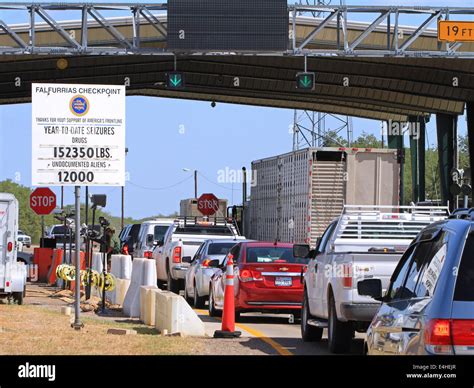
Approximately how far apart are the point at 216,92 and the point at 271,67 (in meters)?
4.88

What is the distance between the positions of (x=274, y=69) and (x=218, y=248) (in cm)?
2129

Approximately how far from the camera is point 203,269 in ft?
88.4

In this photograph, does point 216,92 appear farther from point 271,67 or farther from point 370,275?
point 370,275

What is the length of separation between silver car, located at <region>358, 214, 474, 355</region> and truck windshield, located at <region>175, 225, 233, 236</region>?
23586 millimetres

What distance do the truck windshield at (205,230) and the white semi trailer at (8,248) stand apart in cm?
854

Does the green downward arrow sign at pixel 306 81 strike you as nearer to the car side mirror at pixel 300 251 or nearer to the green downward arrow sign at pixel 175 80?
the green downward arrow sign at pixel 175 80

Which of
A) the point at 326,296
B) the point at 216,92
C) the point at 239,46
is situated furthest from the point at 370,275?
the point at 216,92

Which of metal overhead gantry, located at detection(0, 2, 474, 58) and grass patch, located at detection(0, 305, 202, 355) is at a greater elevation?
metal overhead gantry, located at detection(0, 2, 474, 58)

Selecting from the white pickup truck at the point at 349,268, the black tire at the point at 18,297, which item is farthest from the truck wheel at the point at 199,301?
the white pickup truck at the point at 349,268

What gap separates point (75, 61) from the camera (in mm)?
47688

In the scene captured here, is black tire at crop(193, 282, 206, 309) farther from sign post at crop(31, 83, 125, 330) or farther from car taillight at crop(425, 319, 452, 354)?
car taillight at crop(425, 319, 452, 354)

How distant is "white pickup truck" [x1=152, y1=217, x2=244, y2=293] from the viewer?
3197 centimetres

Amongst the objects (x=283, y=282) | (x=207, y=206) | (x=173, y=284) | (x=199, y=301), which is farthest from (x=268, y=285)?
(x=207, y=206)

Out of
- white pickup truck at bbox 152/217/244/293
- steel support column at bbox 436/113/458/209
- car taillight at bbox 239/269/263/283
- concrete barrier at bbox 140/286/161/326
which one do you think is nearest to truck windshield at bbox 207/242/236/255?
white pickup truck at bbox 152/217/244/293
